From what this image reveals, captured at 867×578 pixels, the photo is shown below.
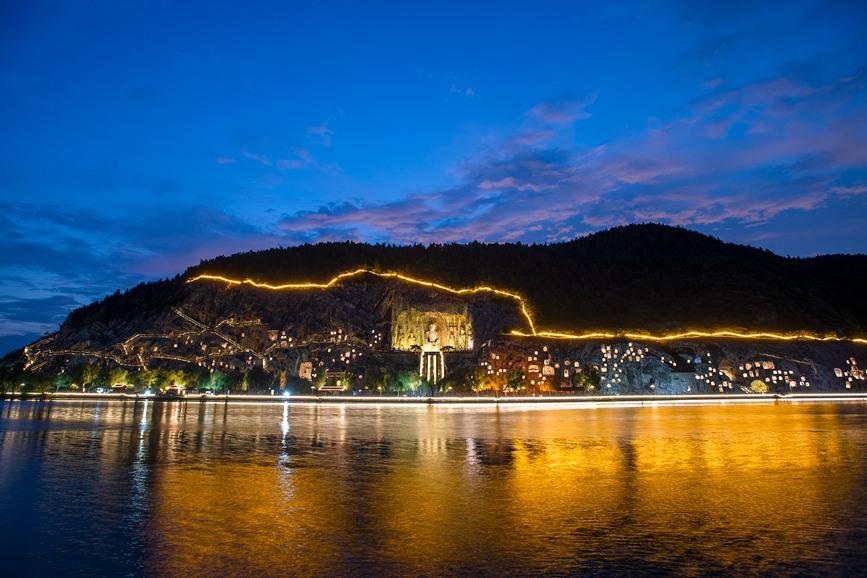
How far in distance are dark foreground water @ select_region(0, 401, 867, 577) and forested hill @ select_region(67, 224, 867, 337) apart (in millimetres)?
60083

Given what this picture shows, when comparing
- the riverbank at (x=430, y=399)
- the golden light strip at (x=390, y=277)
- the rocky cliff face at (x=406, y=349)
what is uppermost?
the golden light strip at (x=390, y=277)

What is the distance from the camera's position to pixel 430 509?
806 centimetres

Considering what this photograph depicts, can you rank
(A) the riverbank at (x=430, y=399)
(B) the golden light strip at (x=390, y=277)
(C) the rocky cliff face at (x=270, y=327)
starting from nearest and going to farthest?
1. (A) the riverbank at (x=430, y=399)
2. (C) the rocky cliff face at (x=270, y=327)
3. (B) the golden light strip at (x=390, y=277)

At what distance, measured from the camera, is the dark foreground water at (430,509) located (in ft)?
18.6

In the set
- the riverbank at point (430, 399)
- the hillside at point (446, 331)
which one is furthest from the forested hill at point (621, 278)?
the riverbank at point (430, 399)

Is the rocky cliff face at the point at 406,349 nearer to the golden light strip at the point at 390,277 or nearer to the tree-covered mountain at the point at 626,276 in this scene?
the golden light strip at the point at 390,277

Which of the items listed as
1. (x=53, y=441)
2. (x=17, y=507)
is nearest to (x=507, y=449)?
(x=17, y=507)

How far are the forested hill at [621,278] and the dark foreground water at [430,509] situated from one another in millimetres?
60083

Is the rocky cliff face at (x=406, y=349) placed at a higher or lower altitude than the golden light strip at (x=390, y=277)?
lower

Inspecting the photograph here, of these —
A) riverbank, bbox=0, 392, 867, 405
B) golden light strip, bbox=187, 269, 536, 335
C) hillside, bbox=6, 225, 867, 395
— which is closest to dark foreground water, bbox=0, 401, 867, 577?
riverbank, bbox=0, 392, 867, 405

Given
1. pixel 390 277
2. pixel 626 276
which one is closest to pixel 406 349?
pixel 390 277

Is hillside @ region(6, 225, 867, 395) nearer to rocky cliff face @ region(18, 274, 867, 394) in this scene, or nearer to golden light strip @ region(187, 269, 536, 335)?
rocky cliff face @ region(18, 274, 867, 394)

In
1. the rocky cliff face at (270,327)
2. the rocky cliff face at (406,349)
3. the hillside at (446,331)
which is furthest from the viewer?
the rocky cliff face at (270,327)

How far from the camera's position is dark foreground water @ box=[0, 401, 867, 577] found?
18.6 ft
